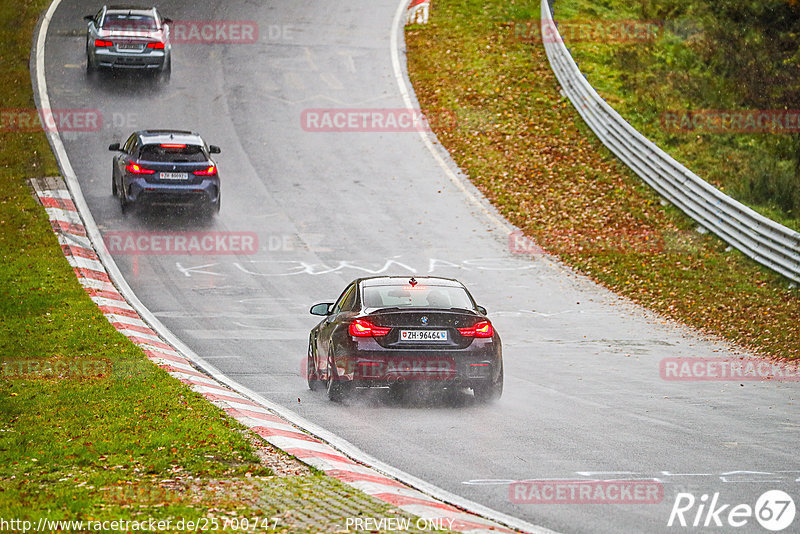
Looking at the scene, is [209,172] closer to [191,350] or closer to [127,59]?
[191,350]

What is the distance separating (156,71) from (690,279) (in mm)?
19328

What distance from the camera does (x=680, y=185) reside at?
23.7 metres

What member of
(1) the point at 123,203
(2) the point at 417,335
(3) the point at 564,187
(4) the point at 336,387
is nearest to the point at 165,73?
(1) the point at 123,203

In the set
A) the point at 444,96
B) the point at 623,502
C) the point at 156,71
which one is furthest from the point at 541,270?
the point at 156,71

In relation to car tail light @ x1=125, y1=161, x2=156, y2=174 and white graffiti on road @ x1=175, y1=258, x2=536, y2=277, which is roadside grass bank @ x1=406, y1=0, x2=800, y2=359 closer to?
white graffiti on road @ x1=175, y1=258, x2=536, y2=277

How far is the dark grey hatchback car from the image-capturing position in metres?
23.0

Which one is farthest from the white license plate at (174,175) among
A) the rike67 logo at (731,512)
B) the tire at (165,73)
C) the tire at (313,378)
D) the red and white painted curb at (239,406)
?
the rike67 logo at (731,512)

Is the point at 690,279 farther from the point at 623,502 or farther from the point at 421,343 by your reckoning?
the point at 623,502

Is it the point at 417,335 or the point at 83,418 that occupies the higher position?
the point at 417,335

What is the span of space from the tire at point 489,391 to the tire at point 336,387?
1480 millimetres

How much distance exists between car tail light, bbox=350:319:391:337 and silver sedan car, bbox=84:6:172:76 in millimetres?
21634

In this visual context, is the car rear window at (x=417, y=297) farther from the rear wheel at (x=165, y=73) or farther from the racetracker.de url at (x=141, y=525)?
the rear wheel at (x=165, y=73)

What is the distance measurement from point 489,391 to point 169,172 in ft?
42.6

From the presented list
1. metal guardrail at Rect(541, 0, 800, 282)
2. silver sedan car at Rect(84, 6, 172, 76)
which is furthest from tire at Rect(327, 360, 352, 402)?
silver sedan car at Rect(84, 6, 172, 76)
